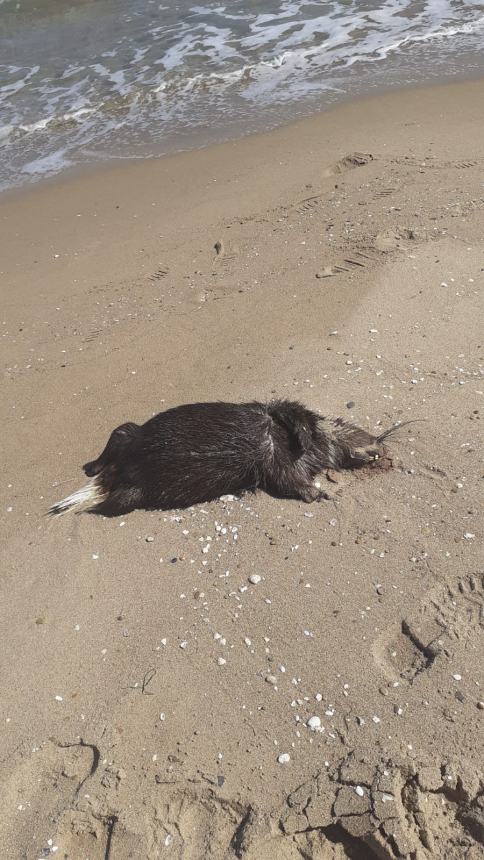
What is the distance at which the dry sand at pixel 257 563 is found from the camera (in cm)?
301

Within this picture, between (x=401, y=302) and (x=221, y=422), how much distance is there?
237cm

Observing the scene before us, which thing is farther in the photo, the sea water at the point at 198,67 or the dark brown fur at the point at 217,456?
the sea water at the point at 198,67

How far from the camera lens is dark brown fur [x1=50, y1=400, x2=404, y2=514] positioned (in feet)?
14.6

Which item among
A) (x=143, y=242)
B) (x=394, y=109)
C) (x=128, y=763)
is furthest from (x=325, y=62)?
(x=128, y=763)

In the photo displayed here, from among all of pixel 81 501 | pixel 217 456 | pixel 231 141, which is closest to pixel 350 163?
pixel 231 141

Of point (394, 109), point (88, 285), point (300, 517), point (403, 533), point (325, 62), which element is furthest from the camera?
point (325, 62)

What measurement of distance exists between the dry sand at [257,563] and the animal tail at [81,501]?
88 mm

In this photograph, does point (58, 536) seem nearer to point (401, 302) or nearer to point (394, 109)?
point (401, 302)

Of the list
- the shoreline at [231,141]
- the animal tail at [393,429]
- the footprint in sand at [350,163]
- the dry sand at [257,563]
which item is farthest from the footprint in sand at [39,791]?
the shoreline at [231,141]

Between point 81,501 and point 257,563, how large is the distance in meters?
1.37

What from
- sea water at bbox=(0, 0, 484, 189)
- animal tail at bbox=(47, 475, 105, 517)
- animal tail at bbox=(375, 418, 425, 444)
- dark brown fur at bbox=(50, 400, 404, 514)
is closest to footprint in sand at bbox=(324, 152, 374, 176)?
sea water at bbox=(0, 0, 484, 189)

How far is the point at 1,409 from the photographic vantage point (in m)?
5.75

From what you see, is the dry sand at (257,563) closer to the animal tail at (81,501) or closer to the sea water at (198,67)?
the animal tail at (81,501)

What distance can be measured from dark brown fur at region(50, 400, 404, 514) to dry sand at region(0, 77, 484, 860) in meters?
0.14
